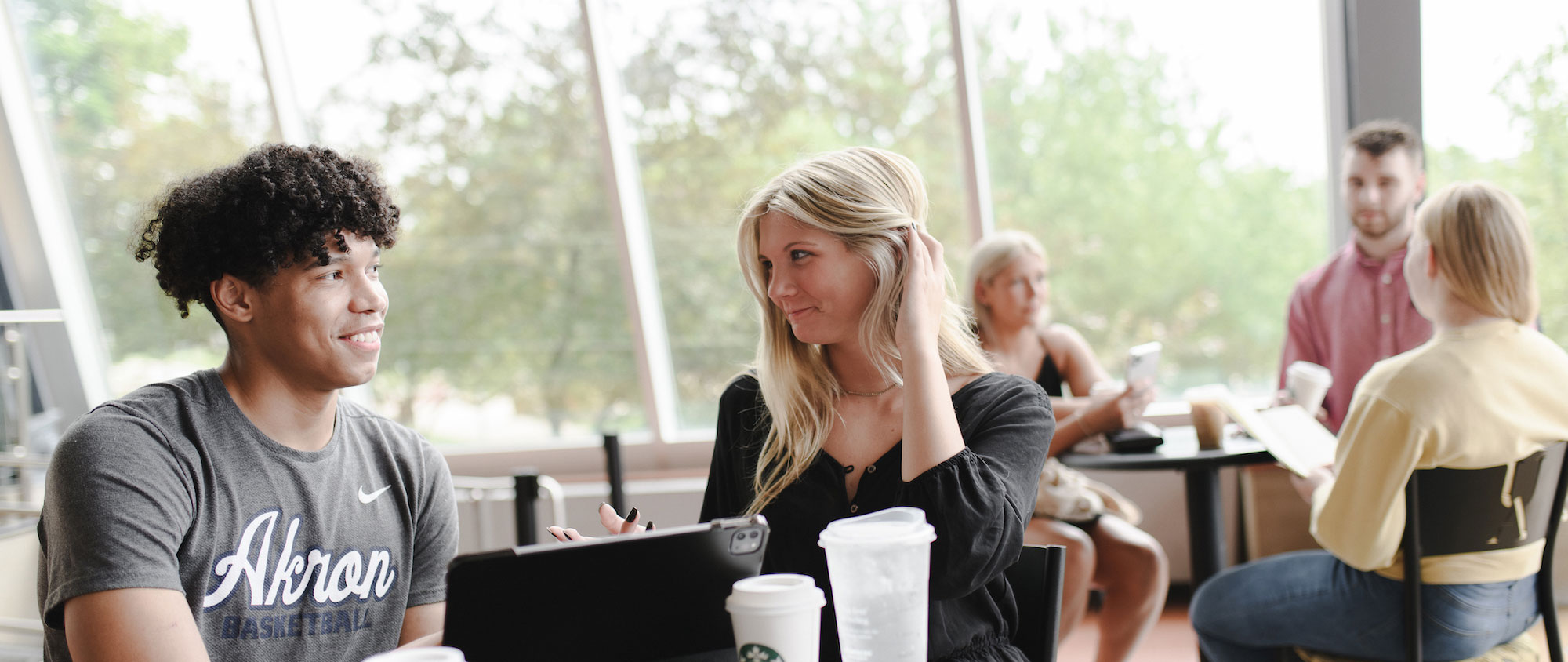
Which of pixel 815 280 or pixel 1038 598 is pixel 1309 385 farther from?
pixel 815 280

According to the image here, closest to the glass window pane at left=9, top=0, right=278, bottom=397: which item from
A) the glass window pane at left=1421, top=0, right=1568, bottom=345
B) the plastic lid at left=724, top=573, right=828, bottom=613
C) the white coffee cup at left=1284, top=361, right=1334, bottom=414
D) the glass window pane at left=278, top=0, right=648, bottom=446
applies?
the glass window pane at left=278, top=0, right=648, bottom=446

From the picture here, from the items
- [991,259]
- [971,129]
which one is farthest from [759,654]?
[971,129]

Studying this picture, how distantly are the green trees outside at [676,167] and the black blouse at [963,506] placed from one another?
2.18 m

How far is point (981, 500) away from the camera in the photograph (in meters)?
1.23

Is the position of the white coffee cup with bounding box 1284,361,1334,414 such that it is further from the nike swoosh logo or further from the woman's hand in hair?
the nike swoosh logo

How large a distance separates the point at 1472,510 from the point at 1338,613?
11.9 inches

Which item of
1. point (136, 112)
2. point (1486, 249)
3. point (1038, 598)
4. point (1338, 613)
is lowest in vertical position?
point (1338, 613)

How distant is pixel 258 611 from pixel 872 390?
87 centimetres

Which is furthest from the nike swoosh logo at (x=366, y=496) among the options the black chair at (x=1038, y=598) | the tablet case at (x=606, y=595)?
the black chair at (x=1038, y=598)

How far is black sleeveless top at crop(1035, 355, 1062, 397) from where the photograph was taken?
3.06 metres

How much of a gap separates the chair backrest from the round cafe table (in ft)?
2.31

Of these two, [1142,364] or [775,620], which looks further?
[1142,364]

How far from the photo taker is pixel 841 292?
1514 millimetres

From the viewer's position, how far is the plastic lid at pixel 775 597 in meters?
0.89
